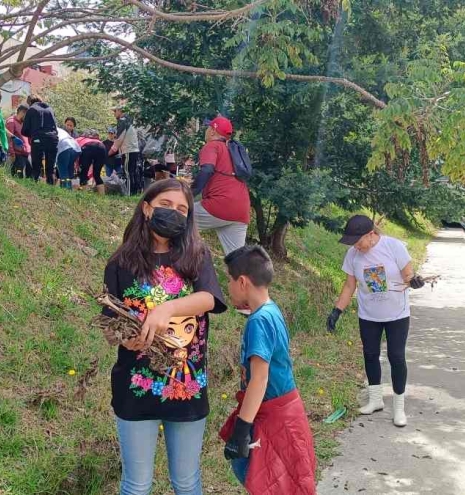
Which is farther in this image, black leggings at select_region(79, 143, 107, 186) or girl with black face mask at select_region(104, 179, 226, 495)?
black leggings at select_region(79, 143, 107, 186)

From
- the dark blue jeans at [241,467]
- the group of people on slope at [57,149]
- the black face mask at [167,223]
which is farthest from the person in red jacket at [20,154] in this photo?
the dark blue jeans at [241,467]

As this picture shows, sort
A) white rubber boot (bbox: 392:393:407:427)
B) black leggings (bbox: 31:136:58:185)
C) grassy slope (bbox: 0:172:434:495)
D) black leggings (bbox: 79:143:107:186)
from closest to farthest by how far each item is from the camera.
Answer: grassy slope (bbox: 0:172:434:495), white rubber boot (bbox: 392:393:407:427), black leggings (bbox: 31:136:58:185), black leggings (bbox: 79:143:107:186)

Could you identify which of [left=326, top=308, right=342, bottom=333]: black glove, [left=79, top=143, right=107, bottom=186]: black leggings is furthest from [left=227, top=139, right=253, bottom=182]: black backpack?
[left=79, top=143, right=107, bottom=186]: black leggings

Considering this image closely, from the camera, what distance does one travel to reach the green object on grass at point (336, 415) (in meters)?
5.30

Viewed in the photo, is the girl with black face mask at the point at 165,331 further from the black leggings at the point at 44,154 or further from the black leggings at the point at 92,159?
the black leggings at the point at 92,159

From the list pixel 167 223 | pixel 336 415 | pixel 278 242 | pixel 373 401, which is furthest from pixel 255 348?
pixel 278 242

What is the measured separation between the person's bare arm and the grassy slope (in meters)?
1.26

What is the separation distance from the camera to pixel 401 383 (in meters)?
5.34

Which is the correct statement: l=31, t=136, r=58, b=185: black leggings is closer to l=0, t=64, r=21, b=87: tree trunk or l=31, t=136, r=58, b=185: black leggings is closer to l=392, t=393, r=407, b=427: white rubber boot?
l=0, t=64, r=21, b=87: tree trunk

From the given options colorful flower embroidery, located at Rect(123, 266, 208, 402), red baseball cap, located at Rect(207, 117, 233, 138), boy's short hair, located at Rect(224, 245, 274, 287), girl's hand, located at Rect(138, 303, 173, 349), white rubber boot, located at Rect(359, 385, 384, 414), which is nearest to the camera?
girl's hand, located at Rect(138, 303, 173, 349)

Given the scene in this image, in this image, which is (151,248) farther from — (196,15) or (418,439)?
(418,439)

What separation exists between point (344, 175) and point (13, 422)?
23.1ft

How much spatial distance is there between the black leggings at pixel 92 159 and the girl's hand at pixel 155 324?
7.88 metres

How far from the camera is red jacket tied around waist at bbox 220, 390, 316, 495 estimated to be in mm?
2943
